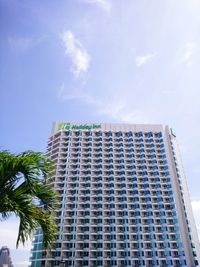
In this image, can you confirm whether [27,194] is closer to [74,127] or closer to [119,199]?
[119,199]

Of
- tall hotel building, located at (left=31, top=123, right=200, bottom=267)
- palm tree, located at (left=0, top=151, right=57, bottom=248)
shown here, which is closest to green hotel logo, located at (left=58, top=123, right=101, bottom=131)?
tall hotel building, located at (left=31, top=123, right=200, bottom=267)

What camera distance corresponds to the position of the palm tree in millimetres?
4301

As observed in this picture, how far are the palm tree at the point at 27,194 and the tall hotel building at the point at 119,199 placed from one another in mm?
55569

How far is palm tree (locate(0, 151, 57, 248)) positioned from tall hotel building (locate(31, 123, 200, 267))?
5557cm

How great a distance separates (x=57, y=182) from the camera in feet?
232

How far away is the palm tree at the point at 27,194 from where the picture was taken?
169 inches

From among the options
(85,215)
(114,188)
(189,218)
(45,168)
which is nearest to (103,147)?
(114,188)

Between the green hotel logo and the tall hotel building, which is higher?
the green hotel logo

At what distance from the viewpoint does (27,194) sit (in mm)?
4473

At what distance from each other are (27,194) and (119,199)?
2706 inches

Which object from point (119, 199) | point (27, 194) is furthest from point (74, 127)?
point (27, 194)

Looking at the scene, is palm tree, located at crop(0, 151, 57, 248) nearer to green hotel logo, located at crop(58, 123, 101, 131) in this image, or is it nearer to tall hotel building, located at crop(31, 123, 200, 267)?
tall hotel building, located at crop(31, 123, 200, 267)

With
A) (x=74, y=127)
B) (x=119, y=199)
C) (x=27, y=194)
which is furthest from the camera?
(x=74, y=127)

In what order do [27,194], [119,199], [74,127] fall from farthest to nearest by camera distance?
[74,127], [119,199], [27,194]
